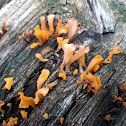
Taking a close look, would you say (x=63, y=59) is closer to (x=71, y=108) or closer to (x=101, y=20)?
(x=71, y=108)

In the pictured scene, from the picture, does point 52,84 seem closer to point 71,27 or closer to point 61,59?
point 61,59

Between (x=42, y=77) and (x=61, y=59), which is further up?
(x=42, y=77)

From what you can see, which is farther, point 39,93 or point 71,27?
point 71,27

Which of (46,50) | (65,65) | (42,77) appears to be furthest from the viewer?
(46,50)

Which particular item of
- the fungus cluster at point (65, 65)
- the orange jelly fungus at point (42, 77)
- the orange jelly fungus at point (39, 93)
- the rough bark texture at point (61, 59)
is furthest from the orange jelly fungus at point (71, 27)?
the orange jelly fungus at point (39, 93)

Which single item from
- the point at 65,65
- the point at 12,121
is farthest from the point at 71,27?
the point at 12,121

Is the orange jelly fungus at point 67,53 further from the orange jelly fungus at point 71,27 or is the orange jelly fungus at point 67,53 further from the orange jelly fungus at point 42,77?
the orange jelly fungus at point 71,27

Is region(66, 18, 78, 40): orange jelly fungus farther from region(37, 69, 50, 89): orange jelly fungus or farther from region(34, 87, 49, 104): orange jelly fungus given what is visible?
region(34, 87, 49, 104): orange jelly fungus

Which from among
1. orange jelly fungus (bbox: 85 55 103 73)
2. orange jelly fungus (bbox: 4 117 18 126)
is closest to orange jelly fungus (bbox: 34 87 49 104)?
orange jelly fungus (bbox: 4 117 18 126)

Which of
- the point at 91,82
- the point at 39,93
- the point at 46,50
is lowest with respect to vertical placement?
the point at 91,82
